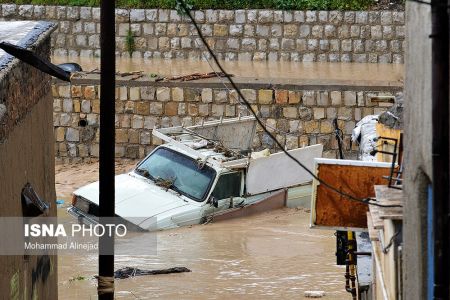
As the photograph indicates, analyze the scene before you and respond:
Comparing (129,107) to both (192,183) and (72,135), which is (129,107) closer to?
(72,135)

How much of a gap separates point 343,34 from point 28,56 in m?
19.6

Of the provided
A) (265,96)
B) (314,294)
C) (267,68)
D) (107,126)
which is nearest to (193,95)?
(265,96)

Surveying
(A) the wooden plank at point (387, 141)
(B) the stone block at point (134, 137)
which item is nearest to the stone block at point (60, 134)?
(B) the stone block at point (134, 137)

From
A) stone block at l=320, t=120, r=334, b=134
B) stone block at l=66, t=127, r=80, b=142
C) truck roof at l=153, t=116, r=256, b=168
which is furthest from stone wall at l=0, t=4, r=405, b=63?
truck roof at l=153, t=116, r=256, b=168

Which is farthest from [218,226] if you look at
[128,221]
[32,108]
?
[32,108]

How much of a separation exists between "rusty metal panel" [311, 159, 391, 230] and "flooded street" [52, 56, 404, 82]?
1691cm

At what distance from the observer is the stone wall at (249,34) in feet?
94.2

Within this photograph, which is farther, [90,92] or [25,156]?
[90,92]

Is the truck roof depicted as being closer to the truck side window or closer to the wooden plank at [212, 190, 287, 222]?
the truck side window

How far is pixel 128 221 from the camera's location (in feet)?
60.2

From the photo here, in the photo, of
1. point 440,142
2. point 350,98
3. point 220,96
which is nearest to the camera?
point 440,142

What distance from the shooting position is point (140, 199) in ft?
61.5

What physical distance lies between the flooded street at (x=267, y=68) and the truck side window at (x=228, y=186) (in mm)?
8178

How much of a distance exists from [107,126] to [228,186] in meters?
9.53
